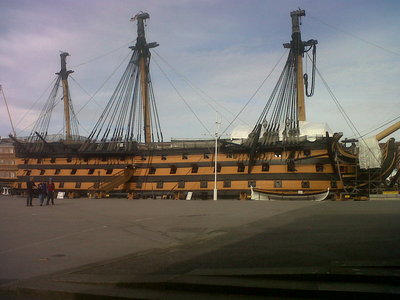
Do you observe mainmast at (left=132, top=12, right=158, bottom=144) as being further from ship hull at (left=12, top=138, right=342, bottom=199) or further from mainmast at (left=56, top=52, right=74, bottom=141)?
mainmast at (left=56, top=52, right=74, bottom=141)

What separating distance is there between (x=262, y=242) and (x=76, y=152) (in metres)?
31.1

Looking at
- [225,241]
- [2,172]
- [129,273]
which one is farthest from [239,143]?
[2,172]

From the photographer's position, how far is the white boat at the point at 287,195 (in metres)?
27.4

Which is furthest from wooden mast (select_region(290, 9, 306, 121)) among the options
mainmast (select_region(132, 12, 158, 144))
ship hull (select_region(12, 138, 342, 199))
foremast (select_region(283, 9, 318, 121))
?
mainmast (select_region(132, 12, 158, 144))

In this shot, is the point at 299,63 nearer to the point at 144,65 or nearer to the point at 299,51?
the point at 299,51

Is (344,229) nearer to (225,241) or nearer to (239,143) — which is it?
(225,241)

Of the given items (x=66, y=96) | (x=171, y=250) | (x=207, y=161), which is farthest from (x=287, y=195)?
(x=66, y=96)

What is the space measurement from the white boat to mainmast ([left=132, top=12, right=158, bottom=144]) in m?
12.7

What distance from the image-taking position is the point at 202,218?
14.4 meters

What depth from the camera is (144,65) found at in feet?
125

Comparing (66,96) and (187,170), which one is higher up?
(66,96)

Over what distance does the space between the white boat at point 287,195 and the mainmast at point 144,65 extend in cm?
1273

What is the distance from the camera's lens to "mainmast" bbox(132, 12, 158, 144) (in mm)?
37156

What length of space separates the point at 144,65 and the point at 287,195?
65.2 feet
